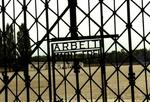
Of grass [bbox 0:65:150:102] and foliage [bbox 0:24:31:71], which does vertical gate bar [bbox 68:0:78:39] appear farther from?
foliage [bbox 0:24:31:71]

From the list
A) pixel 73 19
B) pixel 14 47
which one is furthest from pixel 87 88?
pixel 73 19

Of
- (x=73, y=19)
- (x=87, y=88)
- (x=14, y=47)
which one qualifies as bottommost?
(x=87, y=88)

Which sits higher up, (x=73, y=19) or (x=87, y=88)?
(x=73, y=19)

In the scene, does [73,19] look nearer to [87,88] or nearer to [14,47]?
[14,47]

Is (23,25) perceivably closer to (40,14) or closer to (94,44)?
(40,14)

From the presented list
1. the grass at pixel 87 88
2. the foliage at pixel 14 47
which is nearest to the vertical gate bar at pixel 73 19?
the grass at pixel 87 88

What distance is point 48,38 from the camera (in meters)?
5.79

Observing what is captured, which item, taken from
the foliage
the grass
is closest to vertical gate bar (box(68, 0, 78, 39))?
the grass

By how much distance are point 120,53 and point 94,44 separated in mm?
999

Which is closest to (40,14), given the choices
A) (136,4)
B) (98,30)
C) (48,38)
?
(48,38)

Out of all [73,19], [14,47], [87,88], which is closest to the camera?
[73,19]

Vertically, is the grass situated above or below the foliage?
below

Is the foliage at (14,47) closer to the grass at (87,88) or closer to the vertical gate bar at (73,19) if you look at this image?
the grass at (87,88)

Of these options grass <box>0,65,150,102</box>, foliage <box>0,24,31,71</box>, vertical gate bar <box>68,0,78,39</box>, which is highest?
vertical gate bar <box>68,0,78,39</box>
